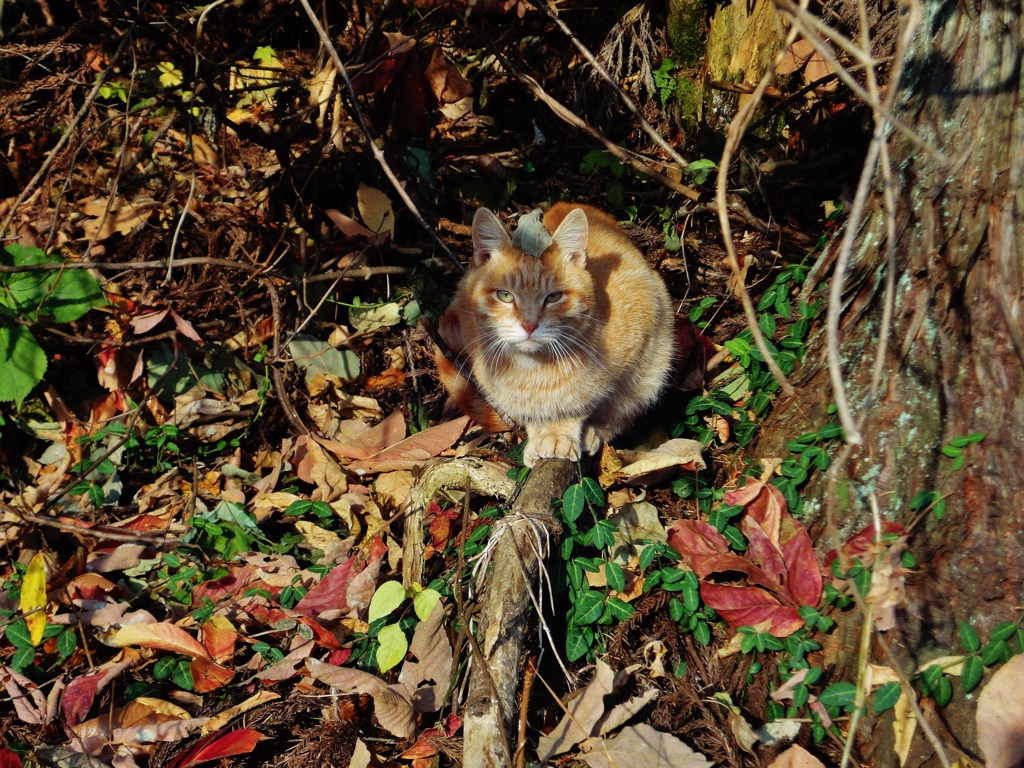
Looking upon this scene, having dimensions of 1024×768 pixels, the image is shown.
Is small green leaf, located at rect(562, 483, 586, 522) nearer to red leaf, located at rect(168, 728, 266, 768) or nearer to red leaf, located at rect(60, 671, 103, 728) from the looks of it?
red leaf, located at rect(168, 728, 266, 768)

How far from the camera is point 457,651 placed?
7.81 ft

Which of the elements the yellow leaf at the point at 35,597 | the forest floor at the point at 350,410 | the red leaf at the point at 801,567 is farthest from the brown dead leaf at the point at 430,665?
the yellow leaf at the point at 35,597

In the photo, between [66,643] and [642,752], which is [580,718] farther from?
[66,643]

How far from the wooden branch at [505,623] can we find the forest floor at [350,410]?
177 mm

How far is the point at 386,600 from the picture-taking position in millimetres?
2471

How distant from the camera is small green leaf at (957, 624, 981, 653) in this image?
7.08ft

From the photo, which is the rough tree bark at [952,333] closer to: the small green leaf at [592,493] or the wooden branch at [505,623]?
the small green leaf at [592,493]

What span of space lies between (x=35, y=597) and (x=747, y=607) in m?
2.57

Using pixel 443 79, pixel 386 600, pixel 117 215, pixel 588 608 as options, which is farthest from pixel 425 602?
pixel 117 215

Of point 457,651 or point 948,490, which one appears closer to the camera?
point 948,490

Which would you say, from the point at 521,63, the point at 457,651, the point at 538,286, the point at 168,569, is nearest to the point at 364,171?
the point at 521,63

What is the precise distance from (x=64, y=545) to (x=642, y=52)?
11.7ft

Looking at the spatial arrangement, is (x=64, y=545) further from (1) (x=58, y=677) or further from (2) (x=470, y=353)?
(2) (x=470, y=353)

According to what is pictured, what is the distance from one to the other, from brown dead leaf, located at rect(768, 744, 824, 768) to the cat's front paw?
118 centimetres
